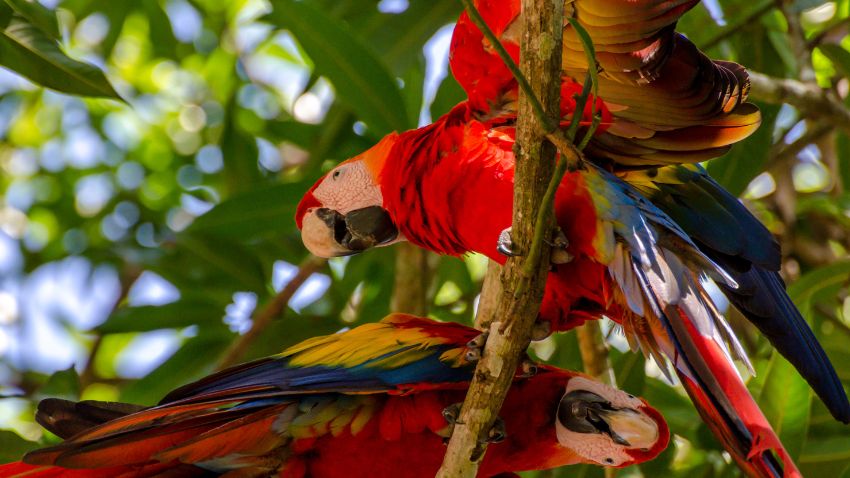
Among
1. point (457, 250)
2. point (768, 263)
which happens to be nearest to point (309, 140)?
point (457, 250)

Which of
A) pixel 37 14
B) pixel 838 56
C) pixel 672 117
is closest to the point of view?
pixel 672 117

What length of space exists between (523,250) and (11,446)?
1.03m

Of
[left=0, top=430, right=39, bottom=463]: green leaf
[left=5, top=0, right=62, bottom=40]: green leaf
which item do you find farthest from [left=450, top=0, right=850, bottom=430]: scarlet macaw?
[left=0, top=430, right=39, bottom=463]: green leaf

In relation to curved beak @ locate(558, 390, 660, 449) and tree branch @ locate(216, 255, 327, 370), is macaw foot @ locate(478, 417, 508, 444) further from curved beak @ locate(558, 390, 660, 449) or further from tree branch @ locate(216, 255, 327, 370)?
tree branch @ locate(216, 255, 327, 370)

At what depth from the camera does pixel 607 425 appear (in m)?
1.30

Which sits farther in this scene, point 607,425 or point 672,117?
point 607,425

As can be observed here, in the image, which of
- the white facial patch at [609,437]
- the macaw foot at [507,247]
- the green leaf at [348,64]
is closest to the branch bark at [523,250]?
the macaw foot at [507,247]

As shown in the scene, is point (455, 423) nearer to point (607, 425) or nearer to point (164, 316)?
point (607, 425)

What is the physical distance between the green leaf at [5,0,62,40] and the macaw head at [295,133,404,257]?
0.47 metres

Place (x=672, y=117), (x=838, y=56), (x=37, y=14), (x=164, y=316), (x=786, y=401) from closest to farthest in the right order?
1. (x=672, y=117)
2. (x=37, y=14)
3. (x=786, y=401)
4. (x=838, y=56)
5. (x=164, y=316)

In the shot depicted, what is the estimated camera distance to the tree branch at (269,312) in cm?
193

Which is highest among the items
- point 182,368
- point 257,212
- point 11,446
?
point 257,212

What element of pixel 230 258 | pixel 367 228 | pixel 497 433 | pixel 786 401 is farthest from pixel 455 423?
pixel 230 258

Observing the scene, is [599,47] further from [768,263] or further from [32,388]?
[32,388]
